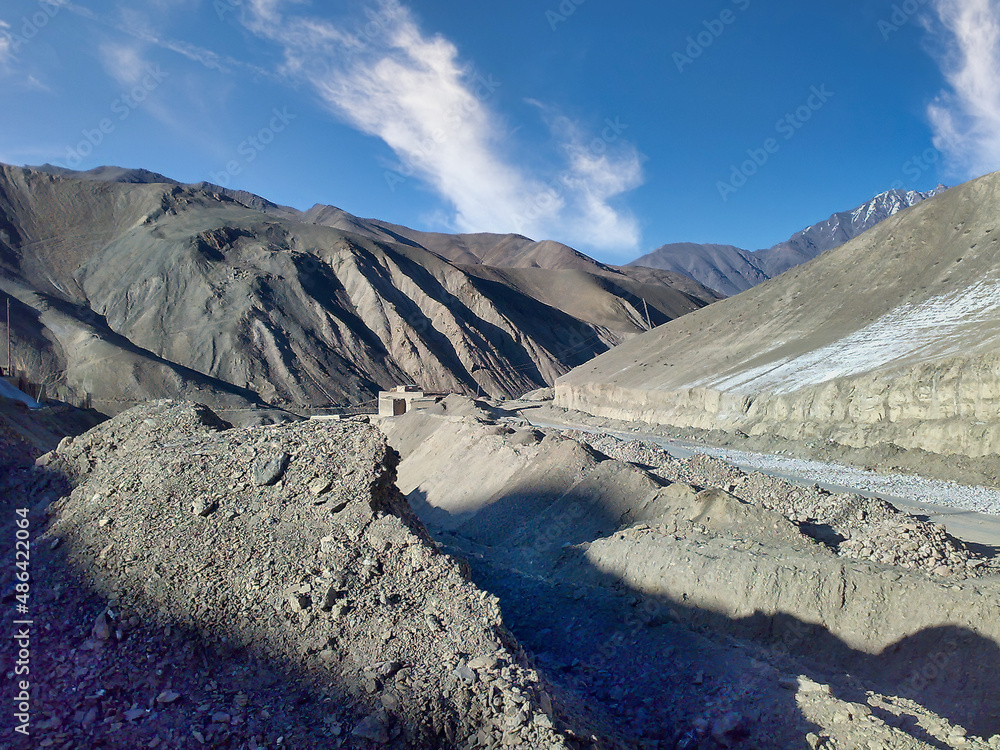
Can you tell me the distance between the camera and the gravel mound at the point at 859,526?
8.51m

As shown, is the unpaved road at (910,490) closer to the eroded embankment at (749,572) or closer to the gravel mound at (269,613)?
the eroded embankment at (749,572)

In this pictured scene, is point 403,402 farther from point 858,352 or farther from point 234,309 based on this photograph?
point 234,309

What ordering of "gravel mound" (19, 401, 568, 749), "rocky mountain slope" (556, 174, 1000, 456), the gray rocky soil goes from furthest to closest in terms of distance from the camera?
"rocky mountain slope" (556, 174, 1000, 456), the gray rocky soil, "gravel mound" (19, 401, 568, 749)

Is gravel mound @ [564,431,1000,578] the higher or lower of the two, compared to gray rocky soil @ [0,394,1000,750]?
higher

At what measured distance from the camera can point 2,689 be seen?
368 centimetres

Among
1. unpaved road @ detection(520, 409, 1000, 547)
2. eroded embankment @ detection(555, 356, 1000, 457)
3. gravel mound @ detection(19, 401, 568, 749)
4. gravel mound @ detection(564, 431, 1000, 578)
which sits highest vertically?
eroded embankment @ detection(555, 356, 1000, 457)

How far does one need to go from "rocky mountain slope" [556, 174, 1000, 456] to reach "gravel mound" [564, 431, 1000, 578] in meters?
8.32

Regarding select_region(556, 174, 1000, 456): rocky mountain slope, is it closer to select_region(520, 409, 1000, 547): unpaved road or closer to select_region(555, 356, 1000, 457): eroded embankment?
select_region(555, 356, 1000, 457): eroded embankment

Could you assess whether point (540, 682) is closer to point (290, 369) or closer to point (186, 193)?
point (290, 369)

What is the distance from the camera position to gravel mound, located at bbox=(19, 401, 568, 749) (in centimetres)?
377

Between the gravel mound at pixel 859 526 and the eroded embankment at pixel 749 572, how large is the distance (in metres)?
0.09

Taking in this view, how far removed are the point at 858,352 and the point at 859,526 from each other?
16486 mm

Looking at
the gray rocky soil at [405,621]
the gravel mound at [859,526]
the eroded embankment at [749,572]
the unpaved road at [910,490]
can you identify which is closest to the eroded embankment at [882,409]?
the unpaved road at [910,490]

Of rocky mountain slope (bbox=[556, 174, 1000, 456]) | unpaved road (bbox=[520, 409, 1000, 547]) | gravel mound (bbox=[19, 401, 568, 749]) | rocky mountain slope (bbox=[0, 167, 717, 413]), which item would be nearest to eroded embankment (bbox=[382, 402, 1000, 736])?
unpaved road (bbox=[520, 409, 1000, 547])
